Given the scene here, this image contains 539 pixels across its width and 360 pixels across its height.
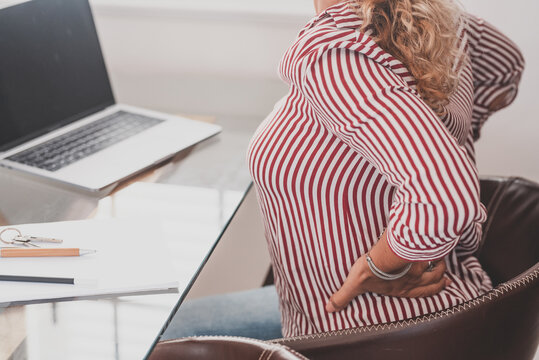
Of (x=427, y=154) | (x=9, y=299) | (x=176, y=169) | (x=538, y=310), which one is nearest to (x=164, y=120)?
(x=176, y=169)

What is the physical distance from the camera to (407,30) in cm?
82

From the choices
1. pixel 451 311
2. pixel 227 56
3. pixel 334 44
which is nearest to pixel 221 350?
pixel 451 311

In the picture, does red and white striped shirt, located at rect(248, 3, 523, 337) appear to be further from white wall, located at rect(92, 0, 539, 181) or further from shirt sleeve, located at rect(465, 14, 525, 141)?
white wall, located at rect(92, 0, 539, 181)

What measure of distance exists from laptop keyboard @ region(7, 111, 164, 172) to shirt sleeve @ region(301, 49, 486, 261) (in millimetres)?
586

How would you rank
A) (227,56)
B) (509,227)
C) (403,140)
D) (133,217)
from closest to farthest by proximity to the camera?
(403,140), (133,217), (509,227), (227,56)

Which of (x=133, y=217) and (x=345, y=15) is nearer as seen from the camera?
(x=345, y=15)

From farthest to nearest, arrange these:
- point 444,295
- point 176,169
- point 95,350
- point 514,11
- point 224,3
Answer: point 224,3 < point 514,11 < point 176,169 < point 444,295 < point 95,350

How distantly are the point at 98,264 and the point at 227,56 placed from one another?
0.94 metres

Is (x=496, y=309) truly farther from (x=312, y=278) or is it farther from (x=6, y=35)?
(x=6, y=35)

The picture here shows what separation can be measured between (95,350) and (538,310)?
2.07 ft

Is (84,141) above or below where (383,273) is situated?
above

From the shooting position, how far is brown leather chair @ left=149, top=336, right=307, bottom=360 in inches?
29.7

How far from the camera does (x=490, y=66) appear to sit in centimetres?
120

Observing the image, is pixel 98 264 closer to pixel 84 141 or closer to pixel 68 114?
pixel 84 141
